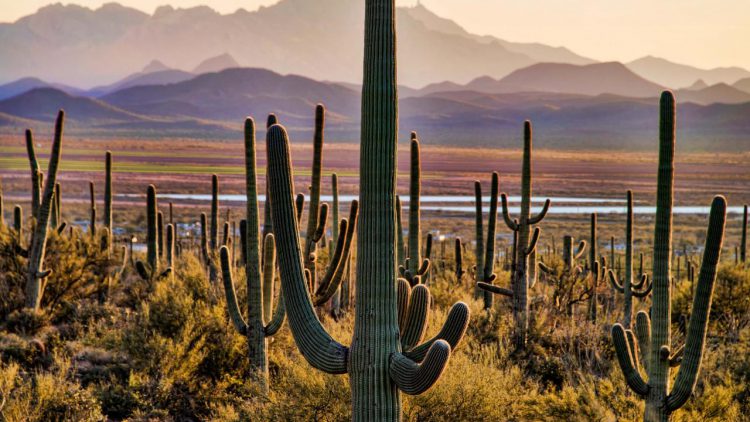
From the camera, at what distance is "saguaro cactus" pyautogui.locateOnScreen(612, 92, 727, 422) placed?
858cm

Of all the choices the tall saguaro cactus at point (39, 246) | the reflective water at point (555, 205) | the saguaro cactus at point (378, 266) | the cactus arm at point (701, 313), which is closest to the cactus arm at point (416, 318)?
the saguaro cactus at point (378, 266)

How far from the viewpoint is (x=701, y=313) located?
8578mm

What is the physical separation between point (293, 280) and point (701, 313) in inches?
175

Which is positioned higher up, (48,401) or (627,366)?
(627,366)

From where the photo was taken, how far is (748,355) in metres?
12.7

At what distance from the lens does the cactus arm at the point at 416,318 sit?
25.1 feet

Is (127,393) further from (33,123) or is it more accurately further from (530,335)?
(33,123)

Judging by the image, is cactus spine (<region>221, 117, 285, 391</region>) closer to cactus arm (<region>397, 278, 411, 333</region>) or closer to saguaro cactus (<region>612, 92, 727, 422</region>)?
cactus arm (<region>397, 278, 411, 333</region>)

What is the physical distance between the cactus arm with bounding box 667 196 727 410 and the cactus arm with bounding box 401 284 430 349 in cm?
302

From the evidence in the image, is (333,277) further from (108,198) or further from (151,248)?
(108,198)

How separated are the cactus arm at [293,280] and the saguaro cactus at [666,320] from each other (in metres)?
3.57

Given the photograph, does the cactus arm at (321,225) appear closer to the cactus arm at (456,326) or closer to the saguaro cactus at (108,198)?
the cactus arm at (456,326)

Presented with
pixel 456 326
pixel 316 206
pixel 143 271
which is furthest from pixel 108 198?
pixel 456 326

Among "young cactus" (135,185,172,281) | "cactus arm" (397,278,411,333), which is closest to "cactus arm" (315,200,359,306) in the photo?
"cactus arm" (397,278,411,333)
